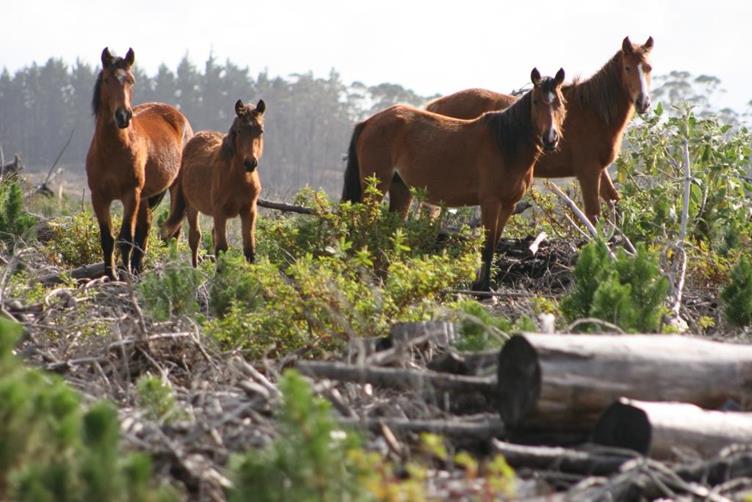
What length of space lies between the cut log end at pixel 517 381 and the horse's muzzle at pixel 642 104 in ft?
21.6

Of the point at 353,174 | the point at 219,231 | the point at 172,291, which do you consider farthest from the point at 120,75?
the point at 353,174

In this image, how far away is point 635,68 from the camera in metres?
9.96

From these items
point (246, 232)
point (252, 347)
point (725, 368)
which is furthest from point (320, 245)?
point (725, 368)

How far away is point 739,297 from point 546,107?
299 cm

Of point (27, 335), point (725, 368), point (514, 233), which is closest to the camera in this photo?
point (725, 368)

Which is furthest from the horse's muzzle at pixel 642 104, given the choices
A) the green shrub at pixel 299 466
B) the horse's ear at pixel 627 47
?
the green shrub at pixel 299 466

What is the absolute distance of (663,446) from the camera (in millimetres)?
3432

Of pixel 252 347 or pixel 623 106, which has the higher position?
pixel 623 106

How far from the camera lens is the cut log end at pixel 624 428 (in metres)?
3.43

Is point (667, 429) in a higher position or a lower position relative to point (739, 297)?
lower

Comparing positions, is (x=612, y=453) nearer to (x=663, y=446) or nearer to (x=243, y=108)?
(x=663, y=446)

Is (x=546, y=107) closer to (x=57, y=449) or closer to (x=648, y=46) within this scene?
(x=648, y=46)

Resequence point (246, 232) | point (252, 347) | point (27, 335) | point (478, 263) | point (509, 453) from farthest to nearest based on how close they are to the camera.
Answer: point (246, 232)
point (478, 263)
point (252, 347)
point (27, 335)
point (509, 453)

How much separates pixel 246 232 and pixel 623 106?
4.08 metres
